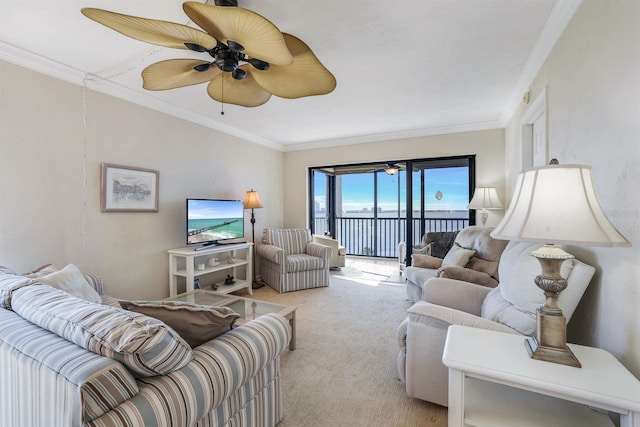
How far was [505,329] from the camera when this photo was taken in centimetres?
137

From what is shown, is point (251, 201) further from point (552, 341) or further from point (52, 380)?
point (552, 341)

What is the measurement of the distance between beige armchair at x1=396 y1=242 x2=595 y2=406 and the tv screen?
2.61 m

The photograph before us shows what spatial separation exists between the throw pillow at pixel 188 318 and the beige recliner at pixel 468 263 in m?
1.97

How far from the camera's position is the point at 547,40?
1953 millimetres

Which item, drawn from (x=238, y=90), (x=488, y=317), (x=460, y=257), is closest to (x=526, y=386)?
(x=488, y=317)

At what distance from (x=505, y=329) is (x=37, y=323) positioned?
200cm

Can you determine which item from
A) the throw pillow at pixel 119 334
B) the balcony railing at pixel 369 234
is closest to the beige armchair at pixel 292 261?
the balcony railing at pixel 369 234

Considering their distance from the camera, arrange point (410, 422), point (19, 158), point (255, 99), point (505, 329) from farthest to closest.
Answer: point (19, 158)
point (255, 99)
point (410, 422)
point (505, 329)

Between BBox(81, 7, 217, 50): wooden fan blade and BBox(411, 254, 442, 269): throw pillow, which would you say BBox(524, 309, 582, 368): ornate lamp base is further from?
BBox(411, 254, 442, 269): throw pillow

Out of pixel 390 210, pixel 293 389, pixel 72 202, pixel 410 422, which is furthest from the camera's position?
pixel 390 210

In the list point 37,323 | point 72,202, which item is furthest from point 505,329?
point 72,202

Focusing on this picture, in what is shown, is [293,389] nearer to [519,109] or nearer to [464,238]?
[464,238]

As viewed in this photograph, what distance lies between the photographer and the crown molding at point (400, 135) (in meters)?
3.96

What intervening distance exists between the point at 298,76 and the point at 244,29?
468 millimetres
